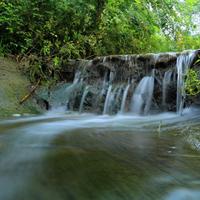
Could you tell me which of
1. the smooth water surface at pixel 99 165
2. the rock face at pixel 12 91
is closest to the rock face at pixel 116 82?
the rock face at pixel 12 91

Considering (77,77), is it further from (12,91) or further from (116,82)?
(12,91)

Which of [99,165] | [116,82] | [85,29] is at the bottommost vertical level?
[99,165]

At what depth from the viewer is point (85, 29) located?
7828 millimetres

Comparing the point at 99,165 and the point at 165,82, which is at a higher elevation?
the point at 165,82

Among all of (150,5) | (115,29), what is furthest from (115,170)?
(150,5)

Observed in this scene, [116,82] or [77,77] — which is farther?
[77,77]

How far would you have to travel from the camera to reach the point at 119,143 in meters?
3.03

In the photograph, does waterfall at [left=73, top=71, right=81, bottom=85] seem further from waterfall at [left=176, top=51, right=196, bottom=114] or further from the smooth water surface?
the smooth water surface

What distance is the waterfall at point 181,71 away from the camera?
536cm

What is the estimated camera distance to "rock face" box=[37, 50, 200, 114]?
18.8 feet

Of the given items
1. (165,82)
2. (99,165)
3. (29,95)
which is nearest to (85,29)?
(29,95)

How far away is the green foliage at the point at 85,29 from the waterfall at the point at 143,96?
206 cm

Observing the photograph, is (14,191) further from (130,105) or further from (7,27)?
(7,27)

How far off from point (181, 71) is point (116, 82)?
1426 mm
